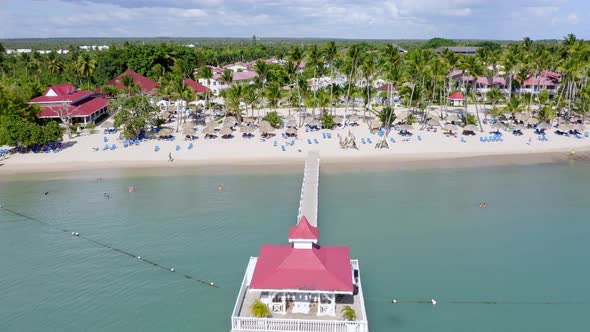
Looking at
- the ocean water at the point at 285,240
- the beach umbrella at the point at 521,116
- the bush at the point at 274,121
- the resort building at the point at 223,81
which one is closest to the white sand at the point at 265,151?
the bush at the point at 274,121

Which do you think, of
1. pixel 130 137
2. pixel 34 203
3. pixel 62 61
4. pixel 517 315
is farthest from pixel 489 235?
pixel 62 61

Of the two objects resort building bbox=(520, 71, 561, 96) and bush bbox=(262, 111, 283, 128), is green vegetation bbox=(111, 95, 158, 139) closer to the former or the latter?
bush bbox=(262, 111, 283, 128)

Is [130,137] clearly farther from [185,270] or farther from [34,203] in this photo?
[185,270]

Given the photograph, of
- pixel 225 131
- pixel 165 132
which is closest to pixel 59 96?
pixel 165 132

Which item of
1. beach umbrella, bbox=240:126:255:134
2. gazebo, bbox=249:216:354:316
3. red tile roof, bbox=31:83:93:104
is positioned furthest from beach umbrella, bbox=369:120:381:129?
red tile roof, bbox=31:83:93:104

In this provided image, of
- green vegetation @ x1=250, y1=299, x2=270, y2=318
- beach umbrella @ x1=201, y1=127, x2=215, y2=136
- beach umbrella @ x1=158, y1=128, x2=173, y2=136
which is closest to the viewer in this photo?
green vegetation @ x1=250, y1=299, x2=270, y2=318

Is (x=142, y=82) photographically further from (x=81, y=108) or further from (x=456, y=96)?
(x=456, y=96)
